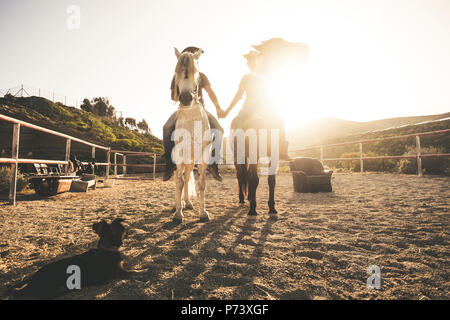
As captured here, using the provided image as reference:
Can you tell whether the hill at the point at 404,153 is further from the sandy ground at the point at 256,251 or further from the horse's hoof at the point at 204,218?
the horse's hoof at the point at 204,218

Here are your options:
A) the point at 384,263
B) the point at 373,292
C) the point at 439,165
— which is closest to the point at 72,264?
the point at 373,292

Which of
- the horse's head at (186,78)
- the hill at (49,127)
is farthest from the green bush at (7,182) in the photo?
the hill at (49,127)

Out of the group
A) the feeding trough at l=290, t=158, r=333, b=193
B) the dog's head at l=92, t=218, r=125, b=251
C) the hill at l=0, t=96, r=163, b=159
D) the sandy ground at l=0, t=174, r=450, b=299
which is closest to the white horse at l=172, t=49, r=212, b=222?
the sandy ground at l=0, t=174, r=450, b=299

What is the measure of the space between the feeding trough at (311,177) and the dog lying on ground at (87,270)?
497 cm

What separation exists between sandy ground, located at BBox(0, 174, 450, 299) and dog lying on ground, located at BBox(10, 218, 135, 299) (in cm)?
7

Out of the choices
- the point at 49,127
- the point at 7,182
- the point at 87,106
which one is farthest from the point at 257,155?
the point at 87,106

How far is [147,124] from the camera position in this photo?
180ft

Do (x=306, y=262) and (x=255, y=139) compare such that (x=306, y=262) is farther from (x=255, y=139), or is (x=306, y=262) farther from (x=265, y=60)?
(x=265, y=60)

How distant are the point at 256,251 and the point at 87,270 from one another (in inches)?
53.3

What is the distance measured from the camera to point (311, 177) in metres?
5.66

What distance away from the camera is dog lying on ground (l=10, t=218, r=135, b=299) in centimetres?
127

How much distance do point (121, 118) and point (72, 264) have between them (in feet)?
181

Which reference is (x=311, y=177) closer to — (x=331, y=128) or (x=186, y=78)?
(x=186, y=78)

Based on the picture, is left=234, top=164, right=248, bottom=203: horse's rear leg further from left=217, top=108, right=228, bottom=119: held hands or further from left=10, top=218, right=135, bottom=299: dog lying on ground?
left=10, top=218, right=135, bottom=299: dog lying on ground
